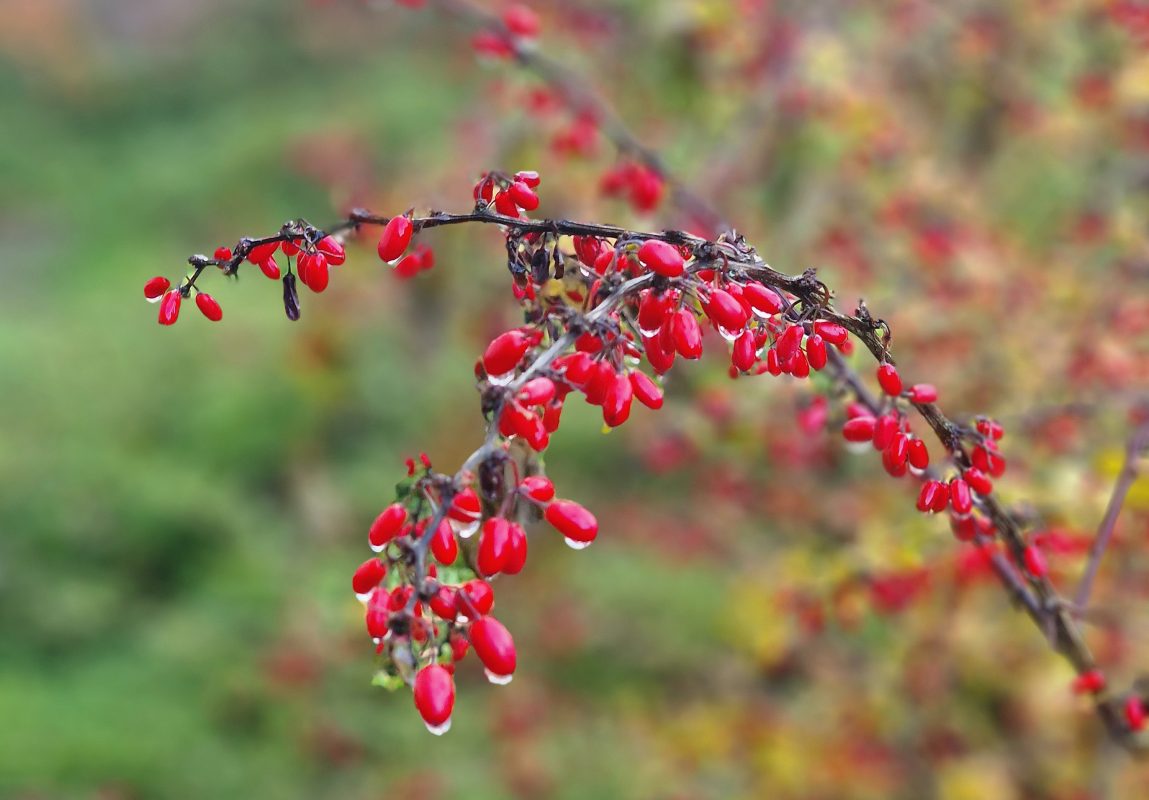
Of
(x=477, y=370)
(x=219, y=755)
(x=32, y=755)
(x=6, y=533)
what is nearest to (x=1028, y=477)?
(x=477, y=370)

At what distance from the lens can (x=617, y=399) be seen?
44.9 inches

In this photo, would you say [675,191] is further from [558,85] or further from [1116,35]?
[1116,35]

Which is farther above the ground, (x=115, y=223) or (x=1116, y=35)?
(x=115, y=223)

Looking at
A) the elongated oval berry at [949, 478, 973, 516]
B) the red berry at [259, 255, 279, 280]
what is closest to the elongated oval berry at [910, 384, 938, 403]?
the elongated oval berry at [949, 478, 973, 516]

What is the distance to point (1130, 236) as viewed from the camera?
3.64 meters

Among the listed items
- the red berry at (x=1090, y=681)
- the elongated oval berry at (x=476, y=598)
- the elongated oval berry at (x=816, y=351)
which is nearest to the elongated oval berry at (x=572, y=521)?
the elongated oval berry at (x=476, y=598)

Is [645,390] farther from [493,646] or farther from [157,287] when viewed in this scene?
[157,287]

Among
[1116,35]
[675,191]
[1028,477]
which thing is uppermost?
[1116,35]

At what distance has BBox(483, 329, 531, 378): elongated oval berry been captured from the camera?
3.78ft

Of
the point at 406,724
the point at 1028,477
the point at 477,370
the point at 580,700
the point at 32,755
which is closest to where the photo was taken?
the point at 477,370

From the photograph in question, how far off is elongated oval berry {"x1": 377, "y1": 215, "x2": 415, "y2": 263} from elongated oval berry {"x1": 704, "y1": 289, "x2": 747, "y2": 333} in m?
0.42

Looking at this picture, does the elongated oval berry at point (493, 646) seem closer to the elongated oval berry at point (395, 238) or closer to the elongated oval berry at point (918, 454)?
the elongated oval berry at point (395, 238)

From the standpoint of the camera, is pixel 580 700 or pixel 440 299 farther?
pixel 440 299

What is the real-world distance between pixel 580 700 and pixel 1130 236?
4325mm
